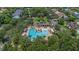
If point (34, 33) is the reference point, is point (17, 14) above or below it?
above

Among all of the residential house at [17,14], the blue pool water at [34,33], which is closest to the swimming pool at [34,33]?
the blue pool water at [34,33]

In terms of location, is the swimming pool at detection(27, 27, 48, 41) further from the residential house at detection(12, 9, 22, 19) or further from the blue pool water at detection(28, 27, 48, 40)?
the residential house at detection(12, 9, 22, 19)

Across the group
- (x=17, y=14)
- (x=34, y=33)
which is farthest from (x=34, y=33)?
(x=17, y=14)

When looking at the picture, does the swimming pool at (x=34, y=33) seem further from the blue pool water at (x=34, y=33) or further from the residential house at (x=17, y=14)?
the residential house at (x=17, y=14)

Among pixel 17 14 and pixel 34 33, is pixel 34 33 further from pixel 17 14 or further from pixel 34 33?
pixel 17 14

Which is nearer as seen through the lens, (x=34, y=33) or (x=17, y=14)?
(x=34, y=33)

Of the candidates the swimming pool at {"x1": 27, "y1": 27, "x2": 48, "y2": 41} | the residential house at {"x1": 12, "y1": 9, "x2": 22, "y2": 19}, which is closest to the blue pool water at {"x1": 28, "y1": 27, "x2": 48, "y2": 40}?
the swimming pool at {"x1": 27, "y1": 27, "x2": 48, "y2": 41}
